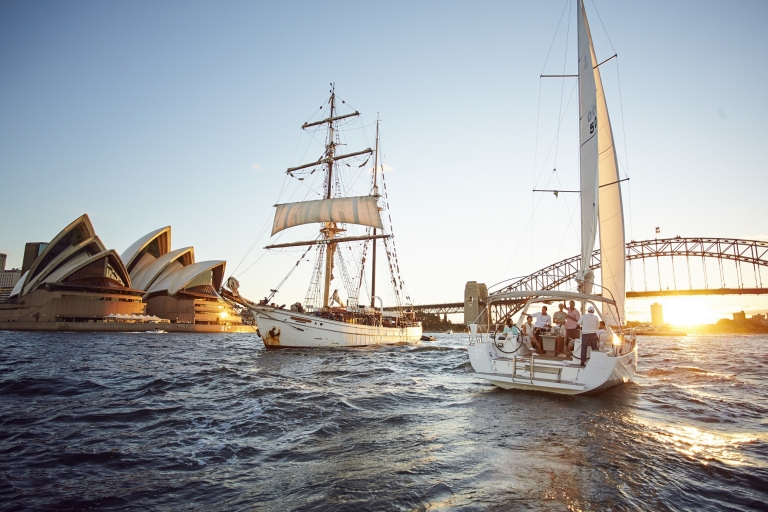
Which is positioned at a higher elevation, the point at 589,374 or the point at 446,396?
the point at 589,374

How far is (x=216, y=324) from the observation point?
3214 inches

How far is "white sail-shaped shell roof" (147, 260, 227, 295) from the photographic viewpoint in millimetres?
74375

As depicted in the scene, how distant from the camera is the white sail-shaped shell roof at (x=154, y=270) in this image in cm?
7438

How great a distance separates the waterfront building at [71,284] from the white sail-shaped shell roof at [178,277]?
9.57 metres

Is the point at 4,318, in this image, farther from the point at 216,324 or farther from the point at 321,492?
the point at 321,492

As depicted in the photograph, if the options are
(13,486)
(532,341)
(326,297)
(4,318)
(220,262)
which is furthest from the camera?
(220,262)

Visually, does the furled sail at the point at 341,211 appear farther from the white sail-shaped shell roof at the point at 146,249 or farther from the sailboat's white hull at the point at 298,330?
the white sail-shaped shell roof at the point at 146,249

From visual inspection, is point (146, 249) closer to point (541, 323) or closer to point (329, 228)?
point (329, 228)

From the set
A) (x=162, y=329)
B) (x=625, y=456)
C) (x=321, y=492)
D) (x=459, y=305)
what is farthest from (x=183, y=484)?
(x=459, y=305)

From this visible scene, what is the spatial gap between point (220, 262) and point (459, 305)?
70.0m

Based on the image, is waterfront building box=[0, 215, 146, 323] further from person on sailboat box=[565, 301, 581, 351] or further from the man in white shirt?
person on sailboat box=[565, 301, 581, 351]

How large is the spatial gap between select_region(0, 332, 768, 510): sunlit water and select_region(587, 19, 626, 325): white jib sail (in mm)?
4221

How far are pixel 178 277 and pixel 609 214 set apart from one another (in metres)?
74.8

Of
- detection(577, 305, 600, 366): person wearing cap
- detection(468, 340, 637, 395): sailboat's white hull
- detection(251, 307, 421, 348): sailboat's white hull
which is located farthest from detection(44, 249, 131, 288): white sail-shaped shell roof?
detection(577, 305, 600, 366): person wearing cap
